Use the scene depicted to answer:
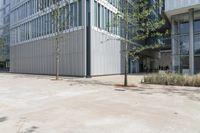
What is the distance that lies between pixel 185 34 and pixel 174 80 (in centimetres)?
1400

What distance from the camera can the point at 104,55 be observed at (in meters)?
31.6

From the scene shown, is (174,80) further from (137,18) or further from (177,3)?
(177,3)

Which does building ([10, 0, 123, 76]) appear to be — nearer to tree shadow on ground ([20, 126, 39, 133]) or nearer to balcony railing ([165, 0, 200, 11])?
balcony railing ([165, 0, 200, 11])

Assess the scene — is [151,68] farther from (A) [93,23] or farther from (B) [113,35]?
(A) [93,23]

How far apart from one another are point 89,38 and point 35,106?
19619 mm

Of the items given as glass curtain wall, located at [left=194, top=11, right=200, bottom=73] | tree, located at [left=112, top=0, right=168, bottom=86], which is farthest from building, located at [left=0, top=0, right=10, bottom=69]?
tree, located at [left=112, top=0, right=168, bottom=86]

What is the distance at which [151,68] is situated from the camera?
5694 centimetres

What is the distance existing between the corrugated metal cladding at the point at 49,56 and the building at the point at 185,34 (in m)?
11.5

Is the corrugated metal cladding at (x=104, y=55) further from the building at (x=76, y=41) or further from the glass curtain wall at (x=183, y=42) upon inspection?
the glass curtain wall at (x=183, y=42)

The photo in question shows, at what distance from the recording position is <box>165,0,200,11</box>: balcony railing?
26.4m

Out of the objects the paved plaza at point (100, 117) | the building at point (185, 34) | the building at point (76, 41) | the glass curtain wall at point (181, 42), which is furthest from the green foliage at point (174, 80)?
the glass curtain wall at point (181, 42)

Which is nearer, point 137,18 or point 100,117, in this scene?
point 100,117

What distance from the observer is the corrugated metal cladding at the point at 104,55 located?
29031mm

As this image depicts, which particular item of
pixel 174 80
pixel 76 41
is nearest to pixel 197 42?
pixel 174 80
